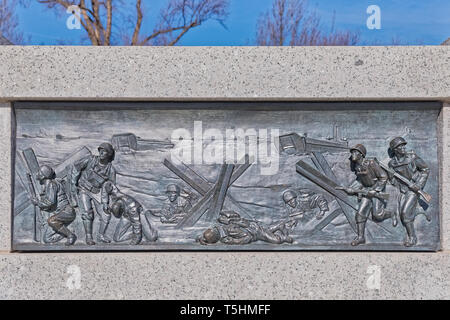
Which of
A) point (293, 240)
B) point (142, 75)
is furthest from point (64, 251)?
point (293, 240)

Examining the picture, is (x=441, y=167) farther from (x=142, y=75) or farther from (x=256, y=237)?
(x=142, y=75)

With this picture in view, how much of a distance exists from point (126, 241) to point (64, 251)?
563 millimetres

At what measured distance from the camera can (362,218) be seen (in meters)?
4.25

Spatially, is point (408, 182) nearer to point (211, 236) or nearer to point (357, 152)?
point (357, 152)

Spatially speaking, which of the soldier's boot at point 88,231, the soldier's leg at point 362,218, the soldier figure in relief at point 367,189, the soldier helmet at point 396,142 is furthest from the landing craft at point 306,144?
the soldier's boot at point 88,231

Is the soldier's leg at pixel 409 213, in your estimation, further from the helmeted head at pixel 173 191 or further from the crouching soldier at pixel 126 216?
the crouching soldier at pixel 126 216

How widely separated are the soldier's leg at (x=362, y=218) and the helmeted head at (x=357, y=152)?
1.25 feet

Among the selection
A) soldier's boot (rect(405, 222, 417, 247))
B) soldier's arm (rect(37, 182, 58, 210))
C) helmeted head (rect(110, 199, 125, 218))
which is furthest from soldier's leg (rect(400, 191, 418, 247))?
soldier's arm (rect(37, 182, 58, 210))

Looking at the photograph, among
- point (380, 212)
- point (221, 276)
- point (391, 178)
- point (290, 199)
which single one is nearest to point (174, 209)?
point (221, 276)

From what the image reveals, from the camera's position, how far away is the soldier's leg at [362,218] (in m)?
4.24

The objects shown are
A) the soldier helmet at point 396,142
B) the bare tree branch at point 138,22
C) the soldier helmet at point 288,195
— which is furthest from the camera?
the bare tree branch at point 138,22

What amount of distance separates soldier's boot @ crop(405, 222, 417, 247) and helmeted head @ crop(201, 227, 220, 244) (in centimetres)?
168

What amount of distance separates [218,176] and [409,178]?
1689 millimetres

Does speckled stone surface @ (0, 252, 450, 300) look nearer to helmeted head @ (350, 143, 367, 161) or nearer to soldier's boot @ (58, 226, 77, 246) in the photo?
soldier's boot @ (58, 226, 77, 246)
